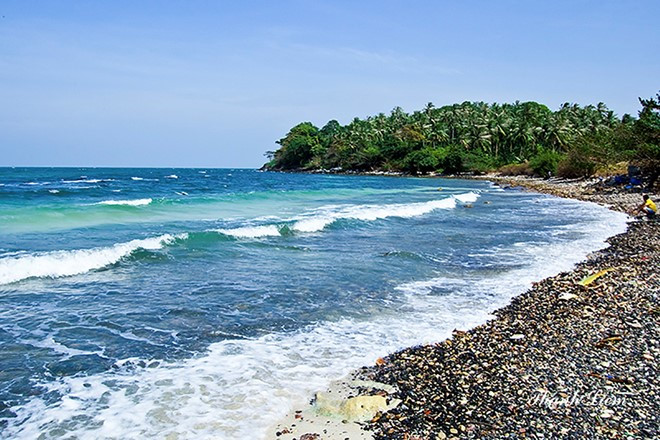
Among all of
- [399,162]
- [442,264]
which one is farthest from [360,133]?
[442,264]

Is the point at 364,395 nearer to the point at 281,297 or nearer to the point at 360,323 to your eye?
the point at 360,323

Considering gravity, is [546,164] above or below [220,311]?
above

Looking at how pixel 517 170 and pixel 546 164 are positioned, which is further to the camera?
pixel 517 170

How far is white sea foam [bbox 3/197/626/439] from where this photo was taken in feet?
17.1

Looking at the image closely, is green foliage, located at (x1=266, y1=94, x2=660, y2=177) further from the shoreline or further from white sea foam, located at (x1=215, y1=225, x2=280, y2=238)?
the shoreline

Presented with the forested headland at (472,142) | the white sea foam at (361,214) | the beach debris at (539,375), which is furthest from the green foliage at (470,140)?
the beach debris at (539,375)

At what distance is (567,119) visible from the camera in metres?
89.2

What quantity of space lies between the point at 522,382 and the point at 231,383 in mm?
3657

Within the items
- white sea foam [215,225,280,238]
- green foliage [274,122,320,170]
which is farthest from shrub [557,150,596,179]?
green foliage [274,122,320,170]

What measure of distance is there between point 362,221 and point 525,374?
19.3 m

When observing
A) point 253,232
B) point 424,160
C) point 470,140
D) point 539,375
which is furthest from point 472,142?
point 539,375

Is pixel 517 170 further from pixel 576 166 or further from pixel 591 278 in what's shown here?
pixel 591 278

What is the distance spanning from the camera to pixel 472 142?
99.7 m

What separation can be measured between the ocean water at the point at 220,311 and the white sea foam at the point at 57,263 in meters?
0.05
